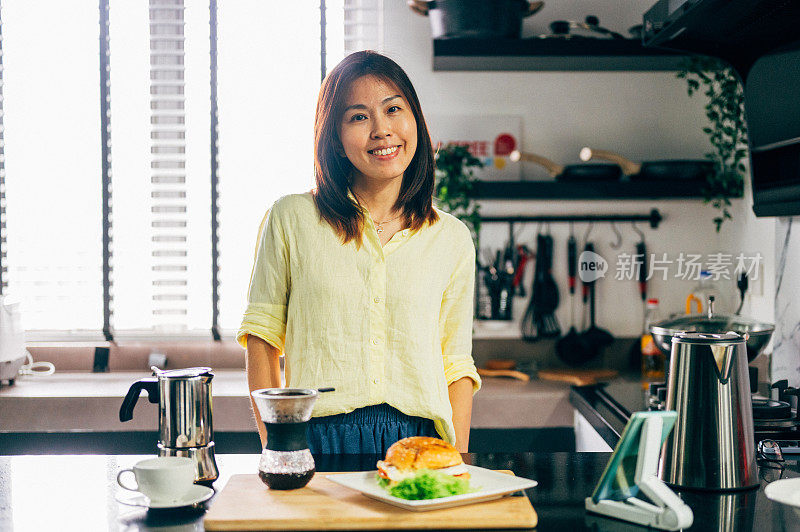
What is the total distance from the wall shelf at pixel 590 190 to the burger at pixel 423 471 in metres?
1.89

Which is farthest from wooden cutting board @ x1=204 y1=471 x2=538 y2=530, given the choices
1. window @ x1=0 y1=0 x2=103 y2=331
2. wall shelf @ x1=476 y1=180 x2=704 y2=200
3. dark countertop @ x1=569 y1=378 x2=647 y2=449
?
window @ x1=0 y1=0 x2=103 y2=331

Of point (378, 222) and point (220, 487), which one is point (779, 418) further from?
point (220, 487)

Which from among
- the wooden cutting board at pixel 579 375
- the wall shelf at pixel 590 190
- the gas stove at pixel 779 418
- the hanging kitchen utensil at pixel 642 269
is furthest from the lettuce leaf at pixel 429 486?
the hanging kitchen utensil at pixel 642 269

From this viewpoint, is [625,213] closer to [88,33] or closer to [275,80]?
[275,80]

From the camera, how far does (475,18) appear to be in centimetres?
265

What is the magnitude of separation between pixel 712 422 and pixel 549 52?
1900mm

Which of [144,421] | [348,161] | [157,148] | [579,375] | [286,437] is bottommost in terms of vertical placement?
[144,421]

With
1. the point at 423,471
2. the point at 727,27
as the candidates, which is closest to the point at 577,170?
the point at 727,27

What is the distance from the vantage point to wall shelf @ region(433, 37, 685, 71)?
8.93 ft

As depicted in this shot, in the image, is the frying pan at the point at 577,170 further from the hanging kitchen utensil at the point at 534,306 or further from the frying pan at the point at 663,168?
the hanging kitchen utensil at the point at 534,306

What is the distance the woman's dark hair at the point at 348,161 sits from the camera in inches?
54.2

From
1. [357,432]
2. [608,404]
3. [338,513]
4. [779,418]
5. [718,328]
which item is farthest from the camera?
[608,404]

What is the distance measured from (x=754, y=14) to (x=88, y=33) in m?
2.48

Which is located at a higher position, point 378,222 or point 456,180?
point 456,180
